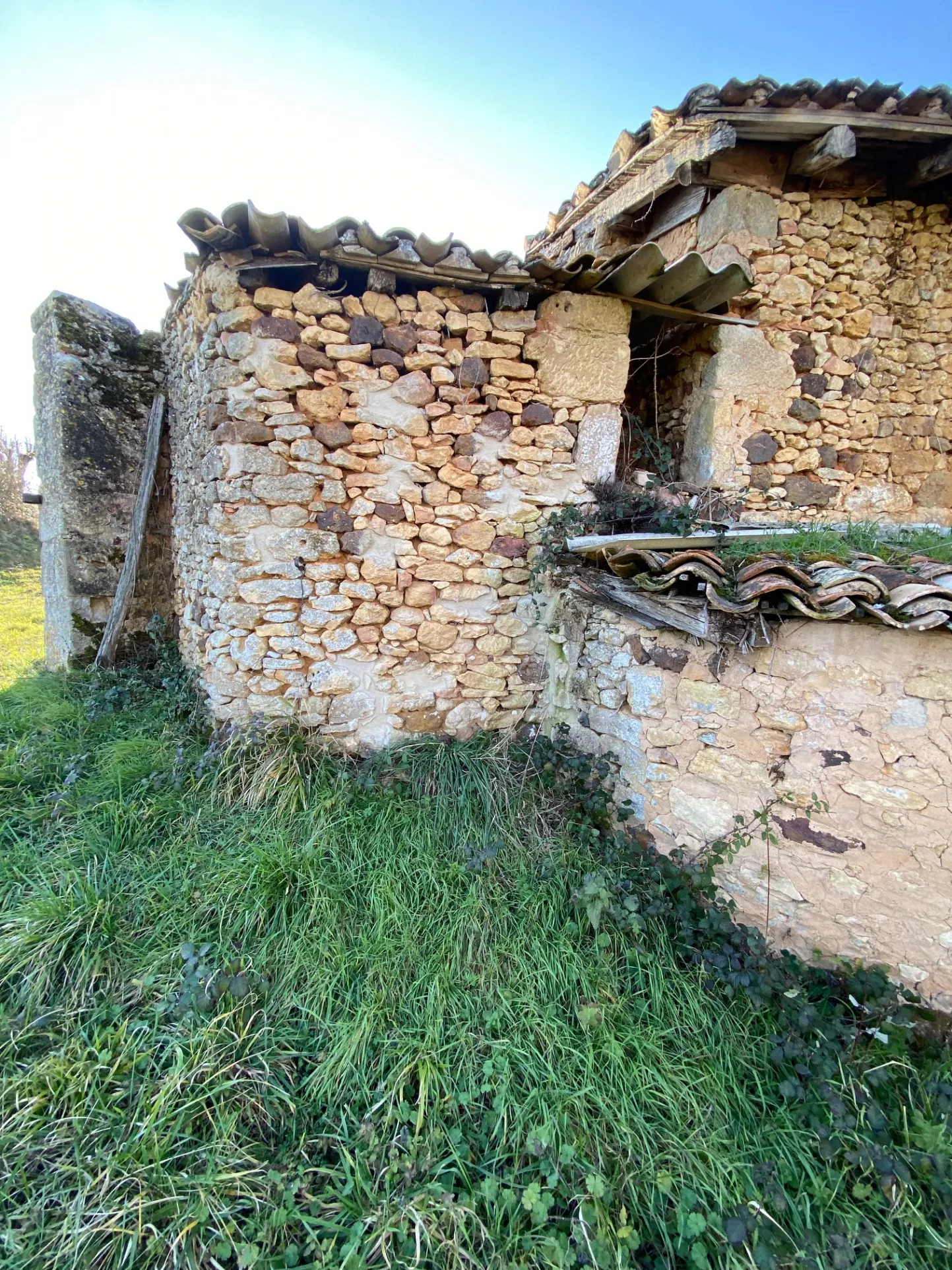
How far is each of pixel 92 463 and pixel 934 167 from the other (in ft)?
22.1

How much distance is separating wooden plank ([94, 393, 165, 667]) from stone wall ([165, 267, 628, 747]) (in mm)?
1329

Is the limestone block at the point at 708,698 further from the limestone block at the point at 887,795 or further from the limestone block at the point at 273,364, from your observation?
the limestone block at the point at 273,364

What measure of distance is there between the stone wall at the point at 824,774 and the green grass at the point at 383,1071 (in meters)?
0.44

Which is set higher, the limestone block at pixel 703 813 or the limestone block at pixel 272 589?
the limestone block at pixel 272 589

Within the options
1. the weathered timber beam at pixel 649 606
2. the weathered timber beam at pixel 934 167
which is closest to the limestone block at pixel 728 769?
the weathered timber beam at pixel 649 606

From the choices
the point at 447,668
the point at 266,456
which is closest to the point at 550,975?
the point at 447,668

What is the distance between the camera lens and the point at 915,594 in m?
1.93

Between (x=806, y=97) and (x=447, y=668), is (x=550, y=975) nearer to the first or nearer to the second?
(x=447, y=668)

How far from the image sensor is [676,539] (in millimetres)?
2688

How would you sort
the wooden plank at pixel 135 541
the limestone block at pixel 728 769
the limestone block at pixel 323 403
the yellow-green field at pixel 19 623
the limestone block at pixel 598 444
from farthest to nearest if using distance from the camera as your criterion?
the yellow-green field at pixel 19 623 → the wooden plank at pixel 135 541 → the limestone block at pixel 598 444 → the limestone block at pixel 323 403 → the limestone block at pixel 728 769

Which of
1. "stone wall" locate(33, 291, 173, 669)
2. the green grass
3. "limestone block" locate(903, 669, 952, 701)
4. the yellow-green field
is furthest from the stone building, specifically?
the yellow-green field

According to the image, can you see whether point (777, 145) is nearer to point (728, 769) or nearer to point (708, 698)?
point (708, 698)

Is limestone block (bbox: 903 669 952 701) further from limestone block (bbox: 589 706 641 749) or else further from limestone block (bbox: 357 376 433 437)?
limestone block (bbox: 357 376 433 437)

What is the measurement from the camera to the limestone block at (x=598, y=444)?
11.3 feet
